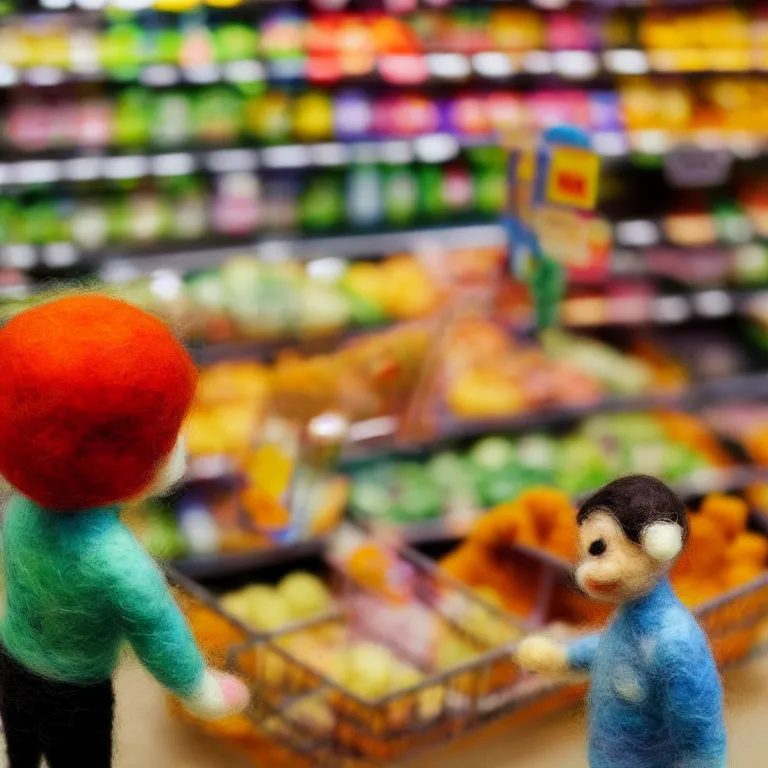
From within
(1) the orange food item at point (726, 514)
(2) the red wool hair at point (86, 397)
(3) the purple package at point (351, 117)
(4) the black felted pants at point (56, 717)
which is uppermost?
(2) the red wool hair at point (86, 397)

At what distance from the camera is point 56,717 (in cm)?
161

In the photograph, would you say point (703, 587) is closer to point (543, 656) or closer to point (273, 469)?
point (273, 469)

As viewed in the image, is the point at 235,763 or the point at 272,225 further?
the point at 272,225

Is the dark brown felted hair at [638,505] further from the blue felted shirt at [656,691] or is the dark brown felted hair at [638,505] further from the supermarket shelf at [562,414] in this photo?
the supermarket shelf at [562,414]

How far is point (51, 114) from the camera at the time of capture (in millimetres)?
3609

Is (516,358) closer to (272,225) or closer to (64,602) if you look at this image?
(272,225)

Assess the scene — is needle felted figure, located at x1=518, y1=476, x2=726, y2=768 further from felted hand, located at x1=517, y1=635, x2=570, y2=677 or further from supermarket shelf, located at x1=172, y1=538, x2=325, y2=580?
supermarket shelf, located at x1=172, y1=538, x2=325, y2=580

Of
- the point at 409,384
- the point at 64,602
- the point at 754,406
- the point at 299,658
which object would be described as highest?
the point at 64,602

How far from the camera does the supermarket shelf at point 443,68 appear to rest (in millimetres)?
3518

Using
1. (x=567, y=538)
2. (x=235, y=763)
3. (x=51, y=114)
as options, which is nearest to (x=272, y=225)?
(x=51, y=114)

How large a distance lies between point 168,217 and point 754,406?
207 centimetres

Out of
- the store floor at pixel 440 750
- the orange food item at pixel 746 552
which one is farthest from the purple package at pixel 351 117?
the store floor at pixel 440 750

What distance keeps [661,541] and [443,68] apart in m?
2.85

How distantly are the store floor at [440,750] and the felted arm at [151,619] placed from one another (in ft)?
2.99
